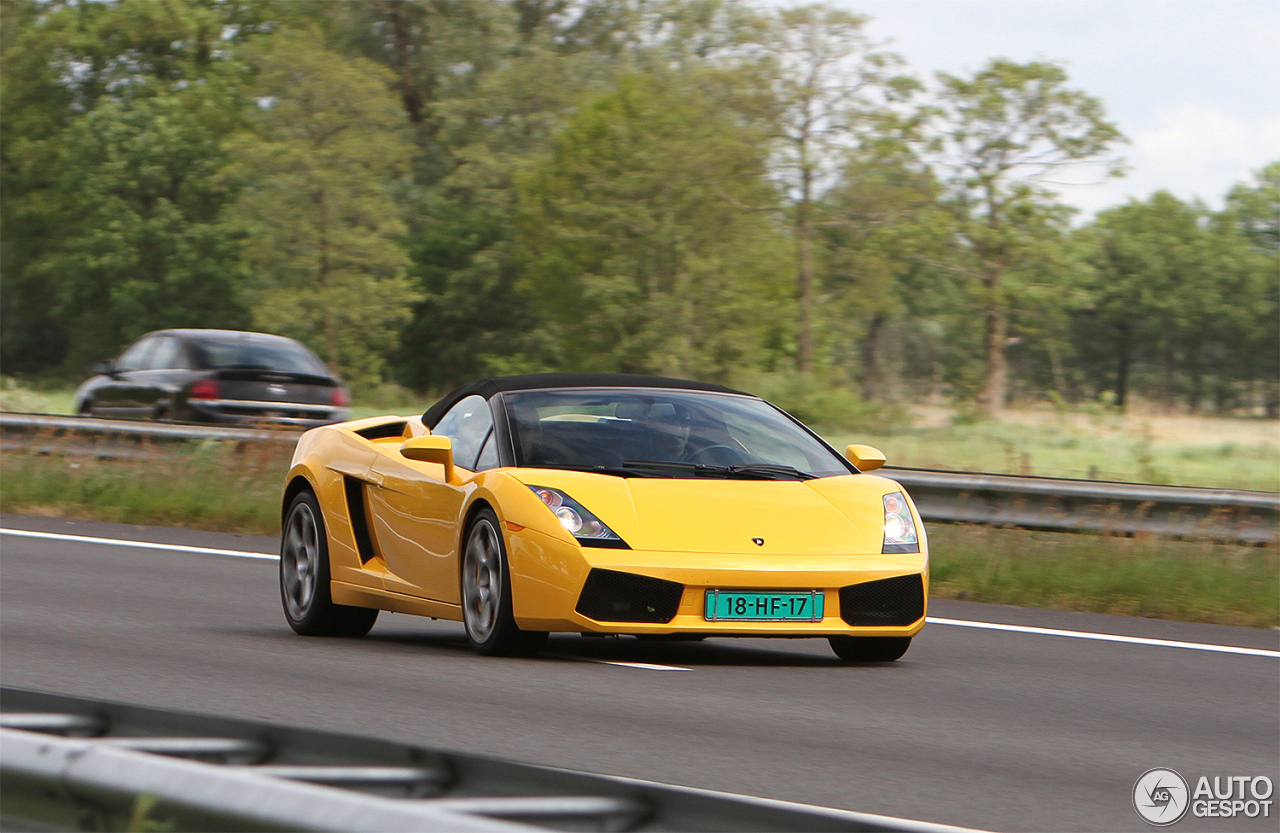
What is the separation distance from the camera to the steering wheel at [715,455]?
8250 millimetres

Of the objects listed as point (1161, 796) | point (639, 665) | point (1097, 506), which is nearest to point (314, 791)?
point (1161, 796)

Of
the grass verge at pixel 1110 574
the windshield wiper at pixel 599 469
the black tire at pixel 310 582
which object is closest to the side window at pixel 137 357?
the grass verge at pixel 1110 574

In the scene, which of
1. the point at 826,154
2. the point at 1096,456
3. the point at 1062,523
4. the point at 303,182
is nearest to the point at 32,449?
the point at 1062,523

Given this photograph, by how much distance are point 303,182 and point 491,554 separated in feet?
167

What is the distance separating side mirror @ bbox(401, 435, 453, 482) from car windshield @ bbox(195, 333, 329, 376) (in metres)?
14.4

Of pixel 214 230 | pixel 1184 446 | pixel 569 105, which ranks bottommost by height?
pixel 1184 446

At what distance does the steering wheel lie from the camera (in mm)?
8250

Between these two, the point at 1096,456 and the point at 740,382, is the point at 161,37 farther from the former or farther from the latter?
the point at 1096,456

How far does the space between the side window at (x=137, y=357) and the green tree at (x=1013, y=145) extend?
30.5 meters

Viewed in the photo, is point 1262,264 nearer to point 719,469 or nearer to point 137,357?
point 137,357

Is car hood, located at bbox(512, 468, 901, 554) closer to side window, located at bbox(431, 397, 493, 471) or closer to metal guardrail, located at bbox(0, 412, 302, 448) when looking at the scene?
side window, located at bbox(431, 397, 493, 471)

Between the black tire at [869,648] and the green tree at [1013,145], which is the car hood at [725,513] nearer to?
the black tire at [869,648]

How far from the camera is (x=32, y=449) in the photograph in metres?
18.0

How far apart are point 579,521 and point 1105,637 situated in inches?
141
